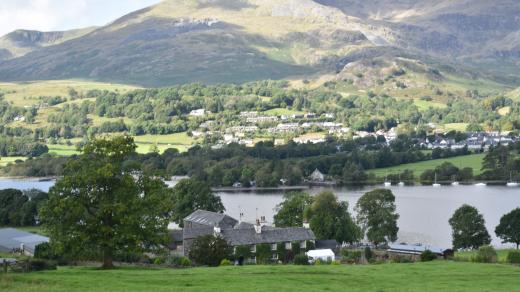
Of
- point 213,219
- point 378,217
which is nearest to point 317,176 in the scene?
point 378,217

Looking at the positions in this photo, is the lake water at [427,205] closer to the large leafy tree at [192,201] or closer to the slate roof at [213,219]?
the large leafy tree at [192,201]

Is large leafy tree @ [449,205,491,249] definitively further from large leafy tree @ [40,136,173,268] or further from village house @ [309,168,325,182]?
village house @ [309,168,325,182]

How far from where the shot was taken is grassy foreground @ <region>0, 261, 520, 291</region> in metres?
28.6

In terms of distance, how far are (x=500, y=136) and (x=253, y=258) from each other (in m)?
146

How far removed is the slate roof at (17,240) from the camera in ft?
203

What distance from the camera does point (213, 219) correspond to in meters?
68.8

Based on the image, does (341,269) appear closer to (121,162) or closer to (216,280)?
(216,280)

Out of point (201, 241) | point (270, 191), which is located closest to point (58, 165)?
point (270, 191)

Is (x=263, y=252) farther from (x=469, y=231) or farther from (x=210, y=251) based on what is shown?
(x=469, y=231)

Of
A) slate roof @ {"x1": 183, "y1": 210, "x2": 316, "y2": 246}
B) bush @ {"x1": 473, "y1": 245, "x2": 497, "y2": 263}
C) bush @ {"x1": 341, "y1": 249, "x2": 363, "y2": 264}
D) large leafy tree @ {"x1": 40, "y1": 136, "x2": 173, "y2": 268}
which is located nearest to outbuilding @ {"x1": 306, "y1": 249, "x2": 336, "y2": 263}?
bush @ {"x1": 341, "y1": 249, "x2": 363, "y2": 264}

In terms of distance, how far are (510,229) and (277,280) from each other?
38831 mm

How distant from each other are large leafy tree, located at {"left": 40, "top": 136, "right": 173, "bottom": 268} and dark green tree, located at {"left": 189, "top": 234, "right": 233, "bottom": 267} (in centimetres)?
1109

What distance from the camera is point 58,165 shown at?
510 ft

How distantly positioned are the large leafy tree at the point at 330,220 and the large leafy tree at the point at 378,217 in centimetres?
158
